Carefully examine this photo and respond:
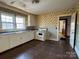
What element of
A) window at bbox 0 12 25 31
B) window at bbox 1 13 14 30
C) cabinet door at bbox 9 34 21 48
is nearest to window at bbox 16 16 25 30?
window at bbox 0 12 25 31

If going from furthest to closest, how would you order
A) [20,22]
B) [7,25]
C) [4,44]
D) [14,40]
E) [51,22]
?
[51,22]
[20,22]
[7,25]
[14,40]
[4,44]

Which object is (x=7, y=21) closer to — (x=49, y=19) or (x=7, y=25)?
(x=7, y=25)

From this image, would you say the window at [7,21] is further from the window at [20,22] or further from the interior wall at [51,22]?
the interior wall at [51,22]

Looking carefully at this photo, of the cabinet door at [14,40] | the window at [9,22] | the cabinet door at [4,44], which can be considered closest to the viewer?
the cabinet door at [4,44]

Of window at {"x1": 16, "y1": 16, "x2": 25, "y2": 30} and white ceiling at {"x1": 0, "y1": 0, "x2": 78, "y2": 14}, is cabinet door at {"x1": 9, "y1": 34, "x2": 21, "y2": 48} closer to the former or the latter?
window at {"x1": 16, "y1": 16, "x2": 25, "y2": 30}

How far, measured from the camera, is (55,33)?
5.23 metres

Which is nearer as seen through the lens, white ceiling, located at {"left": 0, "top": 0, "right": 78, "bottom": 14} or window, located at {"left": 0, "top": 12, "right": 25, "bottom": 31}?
white ceiling, located at {"left": 0, "top": 0, "right": 78, "bottom": 14}

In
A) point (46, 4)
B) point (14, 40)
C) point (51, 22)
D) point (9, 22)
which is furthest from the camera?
point (51, 22)

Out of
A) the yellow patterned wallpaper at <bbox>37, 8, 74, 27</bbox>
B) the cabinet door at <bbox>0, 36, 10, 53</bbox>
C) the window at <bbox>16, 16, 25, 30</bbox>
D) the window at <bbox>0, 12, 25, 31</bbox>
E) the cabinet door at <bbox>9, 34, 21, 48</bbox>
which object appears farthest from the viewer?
the yellow patterned wallpaper at <bbox>37, 8, 74, 27</bbox>

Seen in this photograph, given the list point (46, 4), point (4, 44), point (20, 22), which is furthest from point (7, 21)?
point (46, 4)

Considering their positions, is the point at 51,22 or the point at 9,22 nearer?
the point at 9,22

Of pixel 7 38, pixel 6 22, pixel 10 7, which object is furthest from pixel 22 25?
pixel 7 38

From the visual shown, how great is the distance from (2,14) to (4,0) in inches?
36.6

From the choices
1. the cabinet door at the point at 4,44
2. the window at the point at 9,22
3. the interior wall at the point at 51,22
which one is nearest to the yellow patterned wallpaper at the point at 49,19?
the interior wall at the point at 51,22
